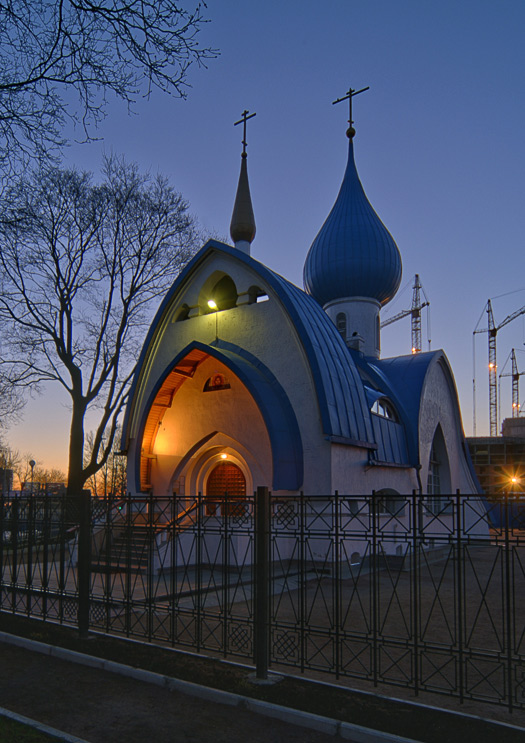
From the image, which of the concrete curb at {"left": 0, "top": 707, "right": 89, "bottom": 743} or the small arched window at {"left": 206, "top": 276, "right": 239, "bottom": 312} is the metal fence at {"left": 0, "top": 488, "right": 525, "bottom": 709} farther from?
the small arched window at {"left": 206, "top": 276, "right": 239, "bottom": 312}

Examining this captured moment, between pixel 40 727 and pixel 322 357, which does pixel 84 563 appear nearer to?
pixel 40 727

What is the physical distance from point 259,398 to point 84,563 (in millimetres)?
7469

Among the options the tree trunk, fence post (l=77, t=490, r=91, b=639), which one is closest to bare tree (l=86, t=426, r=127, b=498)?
the tree trunk

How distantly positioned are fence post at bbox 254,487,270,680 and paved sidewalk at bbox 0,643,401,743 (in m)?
0.73

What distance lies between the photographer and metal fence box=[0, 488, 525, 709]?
571 cm

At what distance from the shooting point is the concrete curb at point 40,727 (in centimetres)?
488

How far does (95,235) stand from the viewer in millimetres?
19656

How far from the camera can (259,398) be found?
15.2 meters

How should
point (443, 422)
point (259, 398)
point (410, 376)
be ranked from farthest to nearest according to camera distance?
1. point (443, 422)
2. point (410, 376)
3. point (259, 398)

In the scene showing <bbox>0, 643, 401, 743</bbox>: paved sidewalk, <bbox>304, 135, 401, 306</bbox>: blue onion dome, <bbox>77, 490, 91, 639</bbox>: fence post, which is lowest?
<bbox>0, 643, 401, 743</bbox>: paved sidewalk

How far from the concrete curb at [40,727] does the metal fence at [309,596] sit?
6.45ft

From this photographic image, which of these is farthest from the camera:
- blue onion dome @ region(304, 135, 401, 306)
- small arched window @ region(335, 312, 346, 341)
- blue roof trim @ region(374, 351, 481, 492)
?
small arched window @ region(335, 312, 346, 341)

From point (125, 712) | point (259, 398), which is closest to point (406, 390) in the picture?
point (259, 398)

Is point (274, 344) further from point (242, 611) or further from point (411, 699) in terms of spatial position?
point (411, 699)
